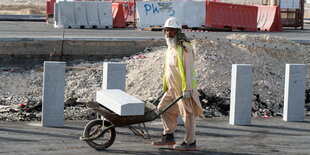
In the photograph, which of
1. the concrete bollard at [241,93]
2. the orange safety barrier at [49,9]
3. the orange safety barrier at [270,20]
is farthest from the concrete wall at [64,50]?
the orange safety barrier at [49,9]

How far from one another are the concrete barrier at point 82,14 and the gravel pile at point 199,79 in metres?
9.42

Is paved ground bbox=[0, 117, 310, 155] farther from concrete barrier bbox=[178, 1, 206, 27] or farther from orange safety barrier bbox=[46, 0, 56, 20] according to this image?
orange safety barrier bbox=[46, 0, 56, 20]

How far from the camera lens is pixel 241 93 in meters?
11.6

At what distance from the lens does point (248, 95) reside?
11.6 meters

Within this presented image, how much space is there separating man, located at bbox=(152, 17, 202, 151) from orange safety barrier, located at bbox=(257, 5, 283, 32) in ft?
65.4

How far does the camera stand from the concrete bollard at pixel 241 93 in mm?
11531

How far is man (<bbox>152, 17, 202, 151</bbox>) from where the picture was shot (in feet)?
30.4

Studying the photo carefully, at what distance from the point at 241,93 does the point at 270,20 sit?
18.2 meters

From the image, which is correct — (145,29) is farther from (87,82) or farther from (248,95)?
(248,95)

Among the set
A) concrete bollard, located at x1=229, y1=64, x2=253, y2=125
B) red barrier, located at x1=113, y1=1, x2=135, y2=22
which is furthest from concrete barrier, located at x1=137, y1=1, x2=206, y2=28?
concrete bollard, located at x1=229, y1=64, x2=253, y2=125

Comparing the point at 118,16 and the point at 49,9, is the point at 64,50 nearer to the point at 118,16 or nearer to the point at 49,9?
the point at 118,16

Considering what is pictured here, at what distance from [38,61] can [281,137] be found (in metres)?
8.31

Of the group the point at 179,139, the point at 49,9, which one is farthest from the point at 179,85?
the point at 49,9

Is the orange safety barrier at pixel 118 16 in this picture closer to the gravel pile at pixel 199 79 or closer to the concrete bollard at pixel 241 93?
the gravel pile at pixel 199 79
